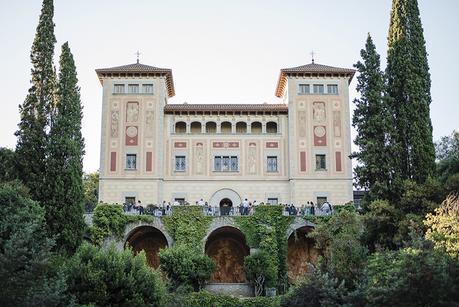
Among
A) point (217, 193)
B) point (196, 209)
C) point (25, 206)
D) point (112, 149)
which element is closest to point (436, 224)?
point (25, 206)

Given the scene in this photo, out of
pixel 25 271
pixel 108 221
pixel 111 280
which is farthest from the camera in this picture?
pixel 108 221

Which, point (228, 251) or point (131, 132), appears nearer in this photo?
point (228, 251)

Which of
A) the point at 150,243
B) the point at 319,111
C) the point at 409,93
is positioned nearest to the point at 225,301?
the point at 150,243

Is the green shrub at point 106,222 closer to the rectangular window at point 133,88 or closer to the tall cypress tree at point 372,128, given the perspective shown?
the rectangular window at point 133,88

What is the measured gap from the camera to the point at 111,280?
83.6 ft

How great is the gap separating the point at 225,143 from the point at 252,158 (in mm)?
2338

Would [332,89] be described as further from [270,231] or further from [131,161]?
[131,161]

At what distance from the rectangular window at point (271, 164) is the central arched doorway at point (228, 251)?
6014mm

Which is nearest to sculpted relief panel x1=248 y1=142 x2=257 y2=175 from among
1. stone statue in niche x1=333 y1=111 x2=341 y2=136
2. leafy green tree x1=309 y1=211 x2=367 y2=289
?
stone statue in niche x1=333 y1=111 x2=341 y2=136

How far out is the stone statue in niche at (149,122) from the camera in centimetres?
4803

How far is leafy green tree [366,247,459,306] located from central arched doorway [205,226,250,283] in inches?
907

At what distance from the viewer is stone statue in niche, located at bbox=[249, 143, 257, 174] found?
158ft

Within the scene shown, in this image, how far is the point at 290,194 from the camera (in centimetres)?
4750

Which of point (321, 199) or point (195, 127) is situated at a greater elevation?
point (195, 127)
